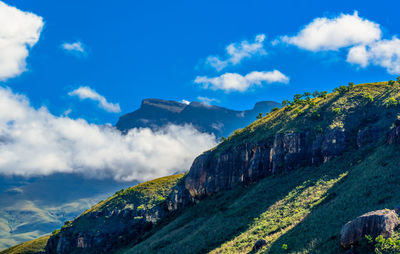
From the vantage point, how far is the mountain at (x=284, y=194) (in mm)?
49062

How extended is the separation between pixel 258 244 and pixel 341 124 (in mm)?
59651

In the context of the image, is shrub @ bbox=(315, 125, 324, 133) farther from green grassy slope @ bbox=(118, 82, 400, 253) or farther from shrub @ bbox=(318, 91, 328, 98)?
shrub @ bbox=(318, 91, 328, 98)

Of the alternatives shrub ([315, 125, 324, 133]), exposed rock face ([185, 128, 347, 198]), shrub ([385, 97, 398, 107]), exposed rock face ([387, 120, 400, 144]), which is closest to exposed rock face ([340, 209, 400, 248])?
exposed rock face ([387, 120, 400, 144])

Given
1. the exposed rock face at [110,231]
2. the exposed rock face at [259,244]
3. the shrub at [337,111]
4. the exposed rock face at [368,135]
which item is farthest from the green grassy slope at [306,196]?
the exposed rock face at [110,231]

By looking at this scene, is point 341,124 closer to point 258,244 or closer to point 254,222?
point 254,222

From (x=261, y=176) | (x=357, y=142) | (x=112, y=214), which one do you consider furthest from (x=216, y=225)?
(x=112, y=214)

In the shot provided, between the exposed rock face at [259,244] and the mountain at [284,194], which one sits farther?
the exposed rock face at [259,244]

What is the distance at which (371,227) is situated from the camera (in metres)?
34.6

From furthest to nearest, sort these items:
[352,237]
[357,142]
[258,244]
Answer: [357,142] < [258,244] < [352,237]

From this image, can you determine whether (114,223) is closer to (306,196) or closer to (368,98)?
(306,196)

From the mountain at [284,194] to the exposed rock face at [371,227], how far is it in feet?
0.35

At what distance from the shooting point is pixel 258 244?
53.9 metres

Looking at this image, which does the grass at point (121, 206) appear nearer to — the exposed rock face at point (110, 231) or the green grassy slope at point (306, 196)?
the exposed rock face at point (110, 231)

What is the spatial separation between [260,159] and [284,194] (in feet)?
82.1
